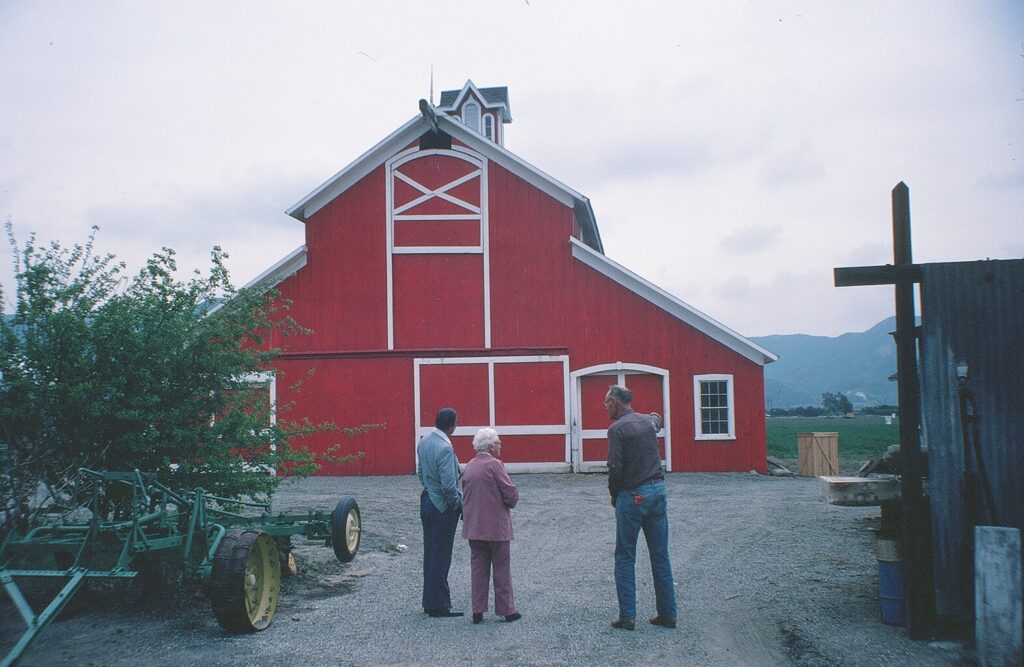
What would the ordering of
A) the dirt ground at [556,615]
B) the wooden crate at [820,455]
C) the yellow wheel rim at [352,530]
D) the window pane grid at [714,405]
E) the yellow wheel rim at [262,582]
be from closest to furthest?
the dirt ground at [556,615]
the yellow wheel rim at [262,582]
the yellow wheel rim at [352,530]
the window pane grid at [714,405]
the wooden crate at [820,455]

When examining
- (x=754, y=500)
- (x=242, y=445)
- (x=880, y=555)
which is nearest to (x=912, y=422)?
(x=880, y=555)

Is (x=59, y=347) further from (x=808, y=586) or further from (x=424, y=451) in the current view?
(x=808, y=586)

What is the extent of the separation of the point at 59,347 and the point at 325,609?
325 centimetres

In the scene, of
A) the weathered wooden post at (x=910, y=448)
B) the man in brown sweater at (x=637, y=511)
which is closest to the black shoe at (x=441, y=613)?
the man in brown sweater at (x=637, y=511)

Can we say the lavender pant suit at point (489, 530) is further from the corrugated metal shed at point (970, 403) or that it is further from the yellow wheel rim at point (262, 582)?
the corrugated metal shed at point (970, 403)

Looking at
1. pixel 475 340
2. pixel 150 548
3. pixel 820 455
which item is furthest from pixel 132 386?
pixel 820 455

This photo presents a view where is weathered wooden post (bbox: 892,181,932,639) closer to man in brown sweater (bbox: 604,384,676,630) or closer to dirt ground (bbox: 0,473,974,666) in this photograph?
dirt ground (bbox: 0,473,974,666)

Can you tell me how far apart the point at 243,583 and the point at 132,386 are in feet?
7.55

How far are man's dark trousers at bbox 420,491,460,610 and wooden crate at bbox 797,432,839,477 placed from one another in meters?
14.5

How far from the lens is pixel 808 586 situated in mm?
8289

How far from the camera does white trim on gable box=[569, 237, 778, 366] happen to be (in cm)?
1900

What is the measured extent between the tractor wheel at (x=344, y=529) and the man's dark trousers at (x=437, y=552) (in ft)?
5.69

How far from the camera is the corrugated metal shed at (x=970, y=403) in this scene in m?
6.40

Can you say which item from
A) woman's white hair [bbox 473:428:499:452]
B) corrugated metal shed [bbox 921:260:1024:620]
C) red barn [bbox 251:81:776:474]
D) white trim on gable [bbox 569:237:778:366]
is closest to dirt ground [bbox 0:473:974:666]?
corrugated metal shed [bbox 921:260:1024:620]
